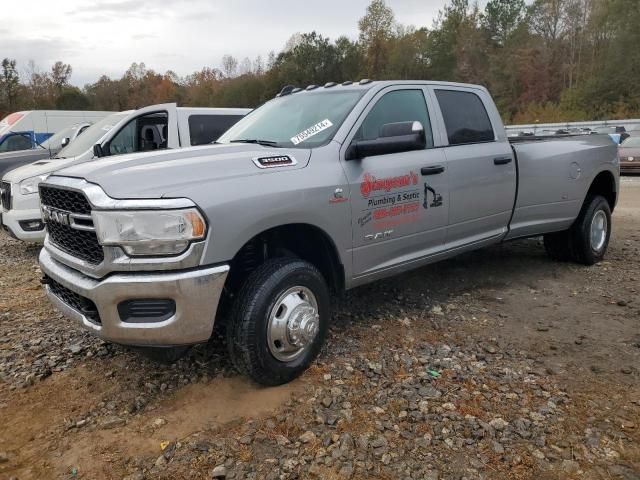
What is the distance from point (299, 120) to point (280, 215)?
3.85 ft

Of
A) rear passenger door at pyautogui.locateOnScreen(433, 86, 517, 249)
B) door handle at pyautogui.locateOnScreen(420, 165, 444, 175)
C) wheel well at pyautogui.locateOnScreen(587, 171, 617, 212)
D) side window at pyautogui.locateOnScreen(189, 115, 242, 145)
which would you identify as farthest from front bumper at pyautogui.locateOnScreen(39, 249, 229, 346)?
side window at pyautogui.locateOnScreen(189, 115, 242, 145)

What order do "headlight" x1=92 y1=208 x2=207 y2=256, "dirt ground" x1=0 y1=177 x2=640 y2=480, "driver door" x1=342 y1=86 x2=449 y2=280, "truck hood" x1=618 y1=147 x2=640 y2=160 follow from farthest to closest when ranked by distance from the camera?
"truck hood" x1=618 y1=147 x2=640 y2=160 < "driver door" x1=342 y1=86 x2=449 y2=280 < "headlight" x1=92 y1=208 x2=207 y2=256 < "dirt ground" x1=0 y1=177 x2=640 y2=480

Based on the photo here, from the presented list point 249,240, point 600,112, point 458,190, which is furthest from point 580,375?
point 600,112

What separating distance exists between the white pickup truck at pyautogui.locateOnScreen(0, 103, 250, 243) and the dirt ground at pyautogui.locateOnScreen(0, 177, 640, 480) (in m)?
2.78

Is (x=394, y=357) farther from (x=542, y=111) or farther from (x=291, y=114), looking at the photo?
(x=542, y=111)

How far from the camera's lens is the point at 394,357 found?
3607 millimetres

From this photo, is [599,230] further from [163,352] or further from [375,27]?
[375,27]

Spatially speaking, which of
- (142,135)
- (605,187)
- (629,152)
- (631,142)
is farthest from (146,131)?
(631,142)

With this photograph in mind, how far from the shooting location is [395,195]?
3801mm

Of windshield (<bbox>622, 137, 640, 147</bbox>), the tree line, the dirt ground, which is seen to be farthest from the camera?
the tree line

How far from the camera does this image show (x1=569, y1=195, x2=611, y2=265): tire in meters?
5.71

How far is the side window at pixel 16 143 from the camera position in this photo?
13688 mm

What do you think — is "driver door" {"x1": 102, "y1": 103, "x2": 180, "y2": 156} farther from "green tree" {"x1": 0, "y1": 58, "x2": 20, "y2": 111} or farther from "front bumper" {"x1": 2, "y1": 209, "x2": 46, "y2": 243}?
"green tree" {"x1": 0, "y1": 58, "x2": 20, "y2": 111}

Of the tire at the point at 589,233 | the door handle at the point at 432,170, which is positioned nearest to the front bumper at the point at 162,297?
the door handle at the point at 432,170
